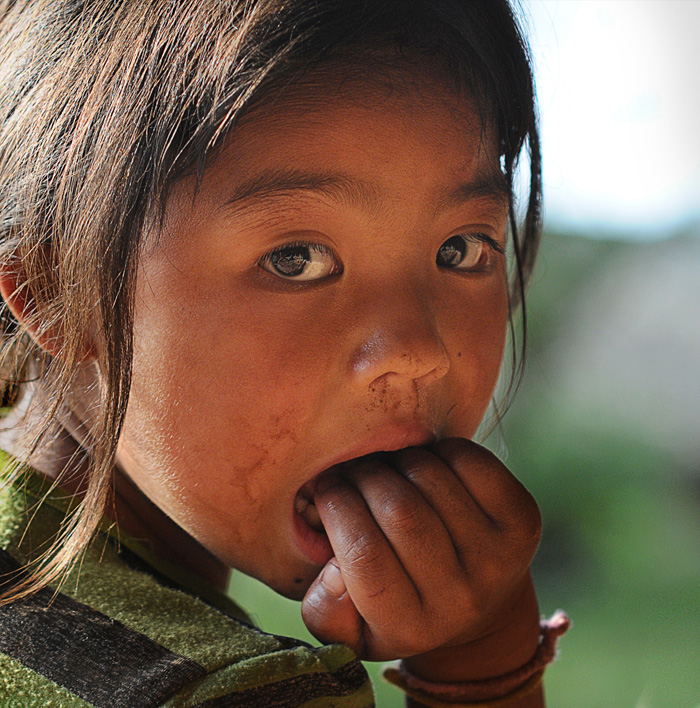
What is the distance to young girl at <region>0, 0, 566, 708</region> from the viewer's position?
558mm

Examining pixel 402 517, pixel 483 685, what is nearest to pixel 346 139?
pixel 402 517

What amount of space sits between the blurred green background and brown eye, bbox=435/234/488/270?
383 mm

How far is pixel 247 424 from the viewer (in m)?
0.61

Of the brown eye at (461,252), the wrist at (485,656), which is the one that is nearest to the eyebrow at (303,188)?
the brown eye at (461,252)

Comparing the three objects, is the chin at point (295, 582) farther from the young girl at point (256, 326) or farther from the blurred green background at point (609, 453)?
the blurred green background at point (609, 453)

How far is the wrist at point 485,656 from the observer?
718mm

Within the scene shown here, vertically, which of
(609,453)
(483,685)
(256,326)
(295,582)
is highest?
(256,326)

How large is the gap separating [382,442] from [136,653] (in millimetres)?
235

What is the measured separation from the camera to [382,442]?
→ 63cm

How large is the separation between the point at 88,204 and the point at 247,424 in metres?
0.20

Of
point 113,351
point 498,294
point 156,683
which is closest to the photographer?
point 156,683

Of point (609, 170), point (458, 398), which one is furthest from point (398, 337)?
point (609, 170)

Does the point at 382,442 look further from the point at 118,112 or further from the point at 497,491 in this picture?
the point at 118,112

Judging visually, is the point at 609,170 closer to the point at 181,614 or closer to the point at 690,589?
the point at 690,589
